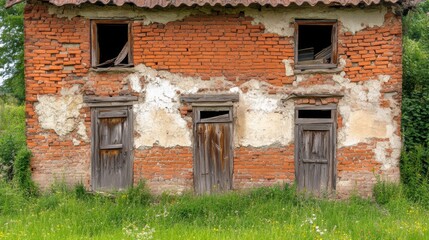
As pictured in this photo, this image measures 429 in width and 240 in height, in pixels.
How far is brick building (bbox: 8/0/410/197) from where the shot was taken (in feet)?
31.3

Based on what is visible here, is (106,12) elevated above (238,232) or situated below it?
above

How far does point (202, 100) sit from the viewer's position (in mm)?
9531

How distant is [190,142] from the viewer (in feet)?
31.7

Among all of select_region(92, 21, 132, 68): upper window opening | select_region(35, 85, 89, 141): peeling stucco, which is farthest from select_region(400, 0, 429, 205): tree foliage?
select_region(35, 85, 89, 141): peeling stucco

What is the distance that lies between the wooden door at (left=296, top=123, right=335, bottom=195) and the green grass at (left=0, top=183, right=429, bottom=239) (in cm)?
43

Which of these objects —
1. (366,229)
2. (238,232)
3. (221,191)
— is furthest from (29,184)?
(366,229)

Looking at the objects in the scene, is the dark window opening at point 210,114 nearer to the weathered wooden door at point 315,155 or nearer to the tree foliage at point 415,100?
the weathered wooden door at point 315,155

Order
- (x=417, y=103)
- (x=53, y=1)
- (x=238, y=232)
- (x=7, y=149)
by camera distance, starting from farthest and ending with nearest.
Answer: (x=7, y=149) < (x=417, y=103) < (x=53, y=1) < (x=238, y=232)

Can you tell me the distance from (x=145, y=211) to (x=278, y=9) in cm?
530

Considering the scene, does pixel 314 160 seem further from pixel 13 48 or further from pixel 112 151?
pixel 13 48

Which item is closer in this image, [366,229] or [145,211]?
[366,229]

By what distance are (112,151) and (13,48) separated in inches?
604

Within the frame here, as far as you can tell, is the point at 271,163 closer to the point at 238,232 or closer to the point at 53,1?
the point at 238,232

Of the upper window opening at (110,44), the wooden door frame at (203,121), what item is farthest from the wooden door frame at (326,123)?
the upper window opening at (110,44)
